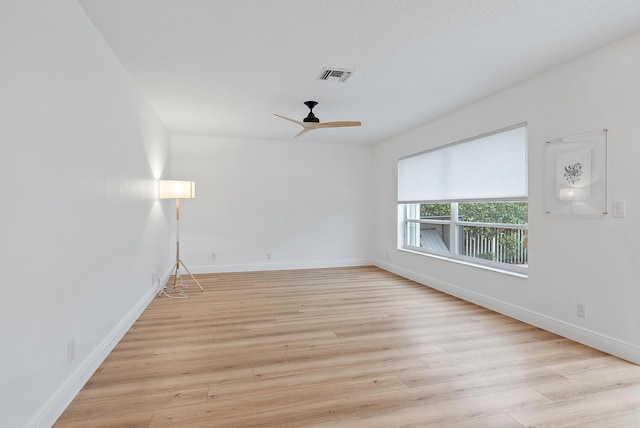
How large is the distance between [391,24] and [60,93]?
224cm

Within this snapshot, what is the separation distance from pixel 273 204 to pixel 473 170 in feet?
12.2

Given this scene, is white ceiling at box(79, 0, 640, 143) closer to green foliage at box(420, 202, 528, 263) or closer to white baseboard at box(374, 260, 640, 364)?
green foliage at box(420, 202, 528, 263)

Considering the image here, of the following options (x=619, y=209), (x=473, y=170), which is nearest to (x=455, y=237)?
(x=473, y=170)

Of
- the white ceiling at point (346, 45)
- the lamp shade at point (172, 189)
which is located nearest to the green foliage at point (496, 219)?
the white ceiling at point (346, 45)

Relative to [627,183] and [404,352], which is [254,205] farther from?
[627,183]

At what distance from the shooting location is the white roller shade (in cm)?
375

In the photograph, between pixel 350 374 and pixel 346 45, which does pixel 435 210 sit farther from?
pixel 350 374

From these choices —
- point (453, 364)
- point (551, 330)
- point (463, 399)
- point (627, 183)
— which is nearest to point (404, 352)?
point (453, 364)

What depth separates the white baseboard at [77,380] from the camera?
1791 millimetres

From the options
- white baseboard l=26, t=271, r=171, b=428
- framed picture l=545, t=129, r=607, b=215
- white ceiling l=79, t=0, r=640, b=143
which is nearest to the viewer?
white baseboard l=26, t=271, r=171, b=428

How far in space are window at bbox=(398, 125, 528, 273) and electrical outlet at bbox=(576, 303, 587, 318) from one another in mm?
721

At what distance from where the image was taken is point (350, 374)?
2.46 metres

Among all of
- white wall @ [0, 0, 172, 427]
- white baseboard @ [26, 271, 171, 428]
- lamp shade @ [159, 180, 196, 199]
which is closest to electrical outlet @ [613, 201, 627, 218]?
white wall @ [0, 0, 172, 427]

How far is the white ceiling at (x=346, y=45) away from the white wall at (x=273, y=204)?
2.02 metres
